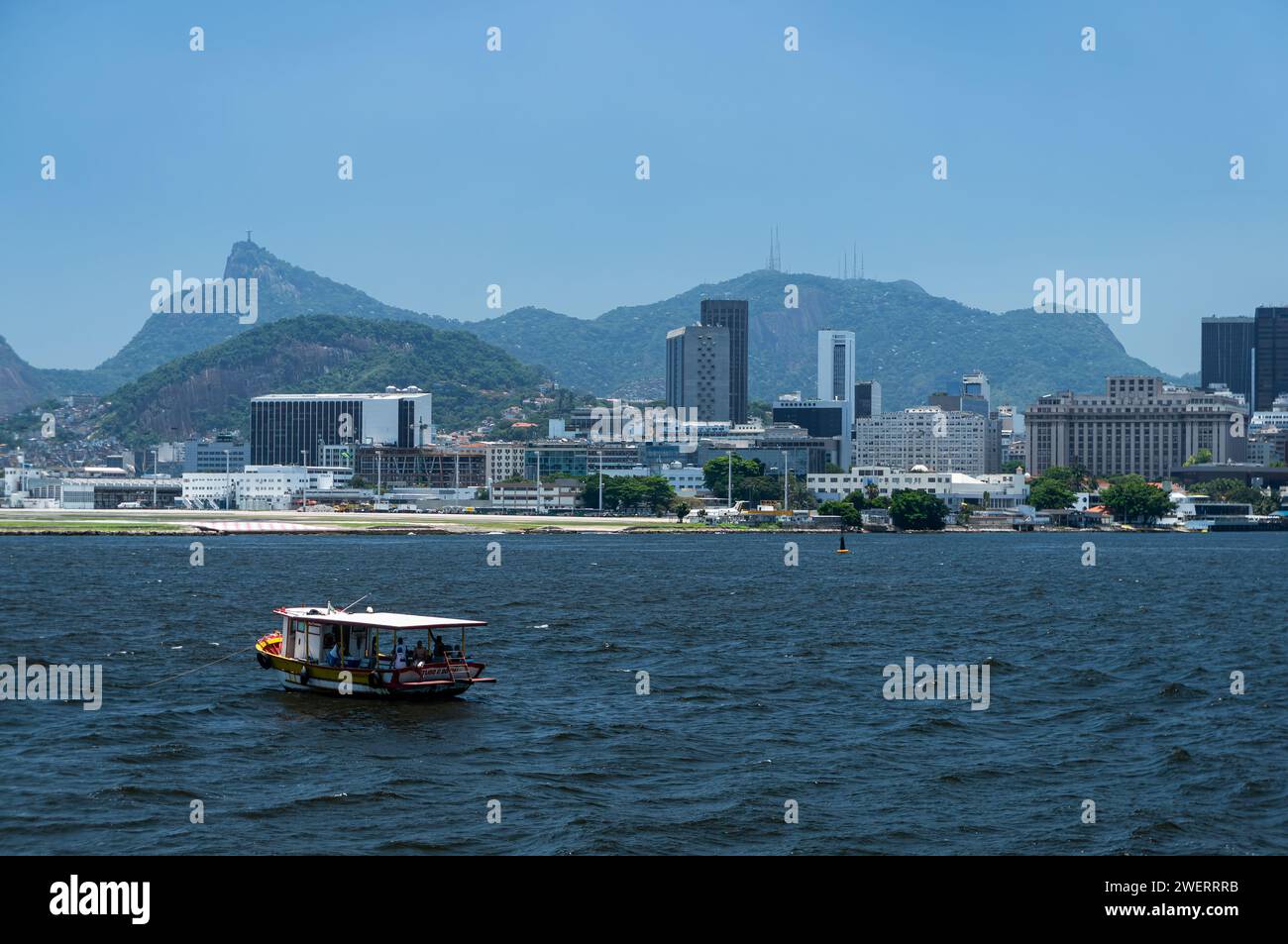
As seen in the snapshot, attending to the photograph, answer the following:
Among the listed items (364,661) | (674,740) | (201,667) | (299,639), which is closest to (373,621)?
(364,661)

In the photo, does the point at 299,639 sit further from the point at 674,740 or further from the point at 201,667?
the point at 674,740

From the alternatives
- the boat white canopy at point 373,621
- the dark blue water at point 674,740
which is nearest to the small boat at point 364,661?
the boat white canopy at point 373,621

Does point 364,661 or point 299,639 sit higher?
point 299,639

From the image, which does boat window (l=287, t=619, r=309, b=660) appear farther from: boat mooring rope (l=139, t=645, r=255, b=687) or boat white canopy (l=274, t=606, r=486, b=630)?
boat mooring rope (l=139, t=645, r=255, b=687)

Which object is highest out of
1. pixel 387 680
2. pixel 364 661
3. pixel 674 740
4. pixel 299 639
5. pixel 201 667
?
pixel 299 639

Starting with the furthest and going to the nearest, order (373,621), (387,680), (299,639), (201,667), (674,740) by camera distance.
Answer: (201,667) → (299,639) → (373,621) → (387,680) → (674,740)

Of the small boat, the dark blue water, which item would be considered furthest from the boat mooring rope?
the small boat
